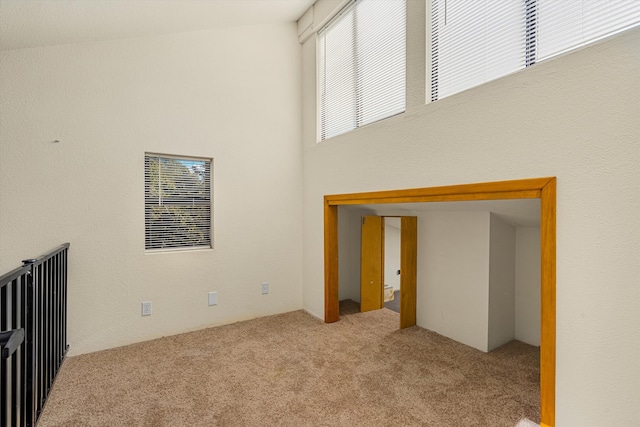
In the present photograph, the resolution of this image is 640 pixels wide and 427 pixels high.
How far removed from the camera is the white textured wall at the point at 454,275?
2.80 metres

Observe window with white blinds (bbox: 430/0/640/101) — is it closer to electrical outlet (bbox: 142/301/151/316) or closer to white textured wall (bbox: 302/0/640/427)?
white textured wall (bbox: 302/0/640/427)

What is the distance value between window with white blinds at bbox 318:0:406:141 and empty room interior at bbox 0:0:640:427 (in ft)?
0.08

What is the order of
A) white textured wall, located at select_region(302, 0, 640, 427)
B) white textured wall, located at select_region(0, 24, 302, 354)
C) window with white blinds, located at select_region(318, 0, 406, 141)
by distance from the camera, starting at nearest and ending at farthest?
white textured wall, located at select_region(302, 0, 640, 427)
white textured wall, located at select_region(0, 24, 302, 354)
window with white blinds, located at select_region(318, 0, 406, 141)

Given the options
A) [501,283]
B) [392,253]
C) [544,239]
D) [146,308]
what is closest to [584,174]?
[544,239]

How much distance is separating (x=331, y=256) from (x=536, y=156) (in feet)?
7.30

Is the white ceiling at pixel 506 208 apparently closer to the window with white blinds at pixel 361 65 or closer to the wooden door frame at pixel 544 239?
the wooden door frame at pixel 544 239

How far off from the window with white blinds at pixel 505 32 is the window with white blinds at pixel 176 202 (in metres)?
2.41

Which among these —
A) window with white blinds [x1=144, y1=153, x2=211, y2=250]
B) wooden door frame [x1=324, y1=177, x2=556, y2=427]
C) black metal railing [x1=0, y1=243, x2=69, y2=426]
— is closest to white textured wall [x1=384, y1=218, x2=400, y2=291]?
window with white blinds [x1=144, y1=153, x2=211, y2=250]

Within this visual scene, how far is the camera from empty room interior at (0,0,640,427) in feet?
5.08

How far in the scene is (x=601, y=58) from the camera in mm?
1471

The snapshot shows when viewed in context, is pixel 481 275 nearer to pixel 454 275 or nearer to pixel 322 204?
pixel 454 275

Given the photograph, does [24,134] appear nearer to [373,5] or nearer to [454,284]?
[373,5]

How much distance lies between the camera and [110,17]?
242 centimetres

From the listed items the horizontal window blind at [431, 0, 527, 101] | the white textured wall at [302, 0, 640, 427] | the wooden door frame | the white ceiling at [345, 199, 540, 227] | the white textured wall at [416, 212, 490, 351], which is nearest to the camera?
the white textured wall at [302, 0, 640, 427]
